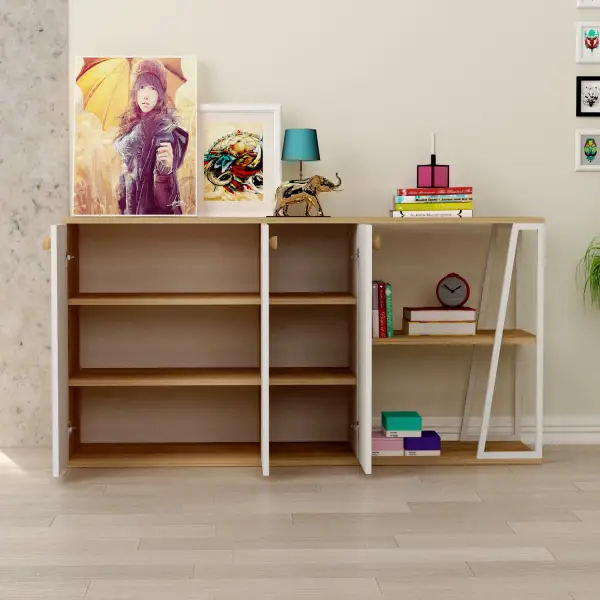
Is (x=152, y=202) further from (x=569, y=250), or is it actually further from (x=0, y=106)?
(x=569, y=250)

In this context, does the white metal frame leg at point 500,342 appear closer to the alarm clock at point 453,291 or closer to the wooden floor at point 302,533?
the wooden floor at point 302,533

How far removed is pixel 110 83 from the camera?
375cm

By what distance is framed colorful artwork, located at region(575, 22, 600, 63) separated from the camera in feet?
12.8

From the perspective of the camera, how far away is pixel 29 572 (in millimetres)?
2496

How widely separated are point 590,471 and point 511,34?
184 cm

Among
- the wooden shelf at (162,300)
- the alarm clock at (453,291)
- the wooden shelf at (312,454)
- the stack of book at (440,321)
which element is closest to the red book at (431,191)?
the alarm clock at (453,291)

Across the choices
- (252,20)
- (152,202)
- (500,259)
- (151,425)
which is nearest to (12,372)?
(151,425)

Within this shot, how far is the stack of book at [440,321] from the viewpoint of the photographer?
3656 millimetres

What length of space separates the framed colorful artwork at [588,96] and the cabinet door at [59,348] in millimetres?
2213

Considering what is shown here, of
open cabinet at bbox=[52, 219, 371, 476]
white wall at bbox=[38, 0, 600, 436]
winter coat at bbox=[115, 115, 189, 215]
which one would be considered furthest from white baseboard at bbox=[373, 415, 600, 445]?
winter coat at bbox=[115, 115, 189, 215]

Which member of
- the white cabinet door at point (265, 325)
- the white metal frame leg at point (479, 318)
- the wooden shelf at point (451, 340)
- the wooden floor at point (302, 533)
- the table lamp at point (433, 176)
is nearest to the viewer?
the wooden floor at point (302, 533)

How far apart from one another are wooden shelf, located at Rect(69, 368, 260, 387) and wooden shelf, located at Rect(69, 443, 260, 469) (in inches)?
11.8

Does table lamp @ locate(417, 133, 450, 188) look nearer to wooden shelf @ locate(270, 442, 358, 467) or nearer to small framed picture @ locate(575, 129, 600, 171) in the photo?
small framed picture @ locate(575, 129, 600, 171)

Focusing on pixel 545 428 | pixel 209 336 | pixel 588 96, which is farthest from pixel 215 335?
pixel 588 96
